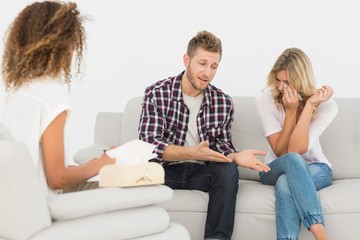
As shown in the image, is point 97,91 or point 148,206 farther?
point 97,91

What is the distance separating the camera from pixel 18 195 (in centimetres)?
174

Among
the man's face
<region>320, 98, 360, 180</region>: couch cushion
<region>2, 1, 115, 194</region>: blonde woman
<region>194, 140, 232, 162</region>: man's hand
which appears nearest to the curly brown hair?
<region>2, 1, 115, 194</region>: blonde woman

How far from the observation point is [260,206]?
2.75m

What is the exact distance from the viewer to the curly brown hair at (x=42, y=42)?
6.33 feet

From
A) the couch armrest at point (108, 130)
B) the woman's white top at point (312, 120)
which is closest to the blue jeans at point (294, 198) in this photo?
the woman's white top at point (312, 120)

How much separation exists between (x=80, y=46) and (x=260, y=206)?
1.15 metres

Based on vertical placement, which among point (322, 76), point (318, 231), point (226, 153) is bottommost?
point (318, 231)

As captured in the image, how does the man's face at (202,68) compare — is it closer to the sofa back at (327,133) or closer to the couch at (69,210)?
the sofa back at (327,133)

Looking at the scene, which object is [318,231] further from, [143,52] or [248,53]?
[143,52]

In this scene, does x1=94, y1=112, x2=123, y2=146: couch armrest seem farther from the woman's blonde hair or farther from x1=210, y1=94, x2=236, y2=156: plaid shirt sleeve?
the woman's blonde hair

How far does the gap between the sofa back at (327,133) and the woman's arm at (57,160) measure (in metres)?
1.41

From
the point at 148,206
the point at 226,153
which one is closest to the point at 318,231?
the point at 226,153

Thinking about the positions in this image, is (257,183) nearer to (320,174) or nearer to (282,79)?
(320,174)

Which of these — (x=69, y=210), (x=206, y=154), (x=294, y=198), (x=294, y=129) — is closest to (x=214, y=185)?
(x=206, y=154)
